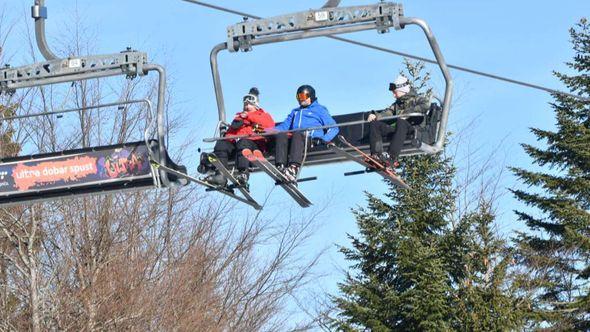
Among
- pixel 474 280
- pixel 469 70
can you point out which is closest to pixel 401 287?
pixel 474 280

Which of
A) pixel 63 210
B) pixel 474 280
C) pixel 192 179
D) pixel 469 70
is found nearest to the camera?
pixel 192 179

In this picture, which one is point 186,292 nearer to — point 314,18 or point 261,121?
point 261,121

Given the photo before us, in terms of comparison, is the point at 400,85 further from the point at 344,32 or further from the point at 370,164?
the point at 344,32

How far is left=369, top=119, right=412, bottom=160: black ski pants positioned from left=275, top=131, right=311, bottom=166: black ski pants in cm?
69

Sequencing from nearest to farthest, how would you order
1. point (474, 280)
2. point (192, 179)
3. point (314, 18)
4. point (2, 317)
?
point (314, 18)
point (192, 179)
point (2, 317)
point (474, 280)

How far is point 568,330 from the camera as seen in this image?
36656 mm

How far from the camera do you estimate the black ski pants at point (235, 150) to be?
49.4 feet

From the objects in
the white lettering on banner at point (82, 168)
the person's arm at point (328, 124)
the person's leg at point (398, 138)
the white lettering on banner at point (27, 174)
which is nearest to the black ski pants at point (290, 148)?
the person's arm at point (328, 124)

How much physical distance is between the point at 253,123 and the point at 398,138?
1.65 meters

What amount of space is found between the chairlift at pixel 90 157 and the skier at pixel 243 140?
81 centimetres

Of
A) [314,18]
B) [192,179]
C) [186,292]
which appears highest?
[186,292]

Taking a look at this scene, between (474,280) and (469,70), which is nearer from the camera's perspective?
(469,70)

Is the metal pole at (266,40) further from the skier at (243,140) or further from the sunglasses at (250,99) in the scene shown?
the sunglasses at (250,99)

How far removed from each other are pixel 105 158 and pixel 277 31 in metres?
2.18
